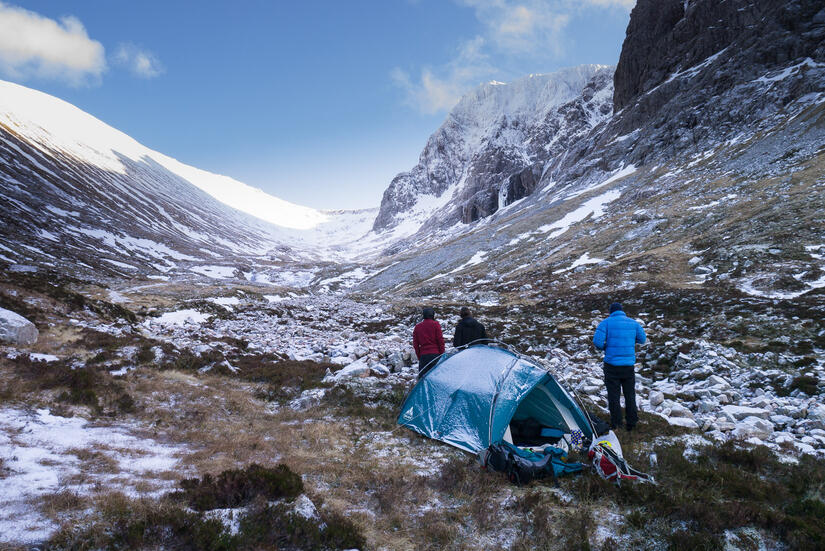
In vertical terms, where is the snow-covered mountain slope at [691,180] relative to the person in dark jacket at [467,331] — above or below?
above

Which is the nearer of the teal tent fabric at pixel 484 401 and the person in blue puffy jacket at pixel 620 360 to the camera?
the teal tent fabric at pixel 484 401

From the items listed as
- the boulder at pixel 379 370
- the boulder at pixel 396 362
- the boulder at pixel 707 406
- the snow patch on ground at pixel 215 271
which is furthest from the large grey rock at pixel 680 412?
the snow patch on ground at pixel 215 271

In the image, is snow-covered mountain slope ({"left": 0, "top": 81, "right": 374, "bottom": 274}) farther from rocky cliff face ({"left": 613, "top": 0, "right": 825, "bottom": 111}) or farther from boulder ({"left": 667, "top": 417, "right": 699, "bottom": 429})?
rocky cliff face ({"left": 613, "top": 0, "right": 825, "bottom": 111})

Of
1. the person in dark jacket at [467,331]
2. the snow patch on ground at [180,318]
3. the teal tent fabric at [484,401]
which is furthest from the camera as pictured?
the snow patch on ground at [180,318]

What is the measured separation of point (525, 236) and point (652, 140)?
126 ft

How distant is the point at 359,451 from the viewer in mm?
9039

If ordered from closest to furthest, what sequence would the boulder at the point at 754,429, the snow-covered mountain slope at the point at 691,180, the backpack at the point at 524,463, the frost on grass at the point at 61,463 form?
the frost on grass at the point at 61,463 < the backpack at the point at 524,463 < the boulder at the point at 754,429 < the snow-covered mountain slope at the point at 691,180

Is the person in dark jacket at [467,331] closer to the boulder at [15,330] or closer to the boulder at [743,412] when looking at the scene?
the boulder at [743,412]

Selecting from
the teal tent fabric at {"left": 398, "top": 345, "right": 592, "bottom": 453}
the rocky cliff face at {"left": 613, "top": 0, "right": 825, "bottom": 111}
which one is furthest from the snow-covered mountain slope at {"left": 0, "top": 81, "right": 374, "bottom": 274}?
the rocky cliff face at {"left": 613, "top": 0, "right": 825, "bottom": 111}

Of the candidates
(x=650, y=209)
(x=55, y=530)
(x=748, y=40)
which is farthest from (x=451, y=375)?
(x=748, y=40)

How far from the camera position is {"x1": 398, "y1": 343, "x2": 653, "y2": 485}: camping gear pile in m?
7.83

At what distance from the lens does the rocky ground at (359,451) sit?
5457 mm

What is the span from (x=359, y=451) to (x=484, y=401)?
3210 millimetres

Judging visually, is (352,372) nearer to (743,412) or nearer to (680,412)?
(680,412)
